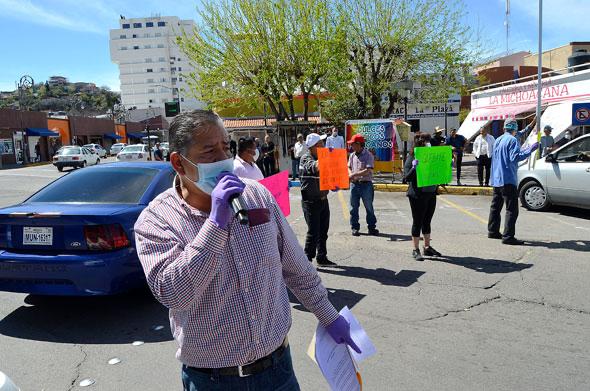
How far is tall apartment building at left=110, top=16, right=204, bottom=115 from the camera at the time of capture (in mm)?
121500

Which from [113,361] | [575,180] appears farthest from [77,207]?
[575,180]

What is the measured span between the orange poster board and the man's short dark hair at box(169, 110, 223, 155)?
4627 mm

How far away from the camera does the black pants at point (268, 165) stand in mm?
18188

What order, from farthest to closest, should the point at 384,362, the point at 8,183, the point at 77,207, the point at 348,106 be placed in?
1. the point at 348,106
2. the point at 8,183
3. the point at 77,207
4. the point at 384,362

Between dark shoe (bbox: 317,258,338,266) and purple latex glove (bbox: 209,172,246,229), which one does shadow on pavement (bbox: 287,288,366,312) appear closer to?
dark shoe (bbox: 317,258,338,266)

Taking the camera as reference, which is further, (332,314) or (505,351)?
(505,351)

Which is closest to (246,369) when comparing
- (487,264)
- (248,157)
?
Answer: (248,157)

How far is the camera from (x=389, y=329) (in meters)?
4.44

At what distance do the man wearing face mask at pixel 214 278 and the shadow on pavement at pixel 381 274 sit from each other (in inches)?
162

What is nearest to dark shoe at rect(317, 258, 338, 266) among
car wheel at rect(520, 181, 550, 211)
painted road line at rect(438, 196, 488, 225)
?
painted road line at rect(438, 196, 488, 225)

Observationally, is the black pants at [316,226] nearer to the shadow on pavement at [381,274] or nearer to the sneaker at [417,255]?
the shadow on pavement at [381,274]

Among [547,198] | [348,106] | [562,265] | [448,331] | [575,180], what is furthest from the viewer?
[348,106]

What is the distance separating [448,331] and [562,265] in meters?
2.90

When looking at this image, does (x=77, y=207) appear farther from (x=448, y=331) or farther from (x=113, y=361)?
(x=448, y=331)
